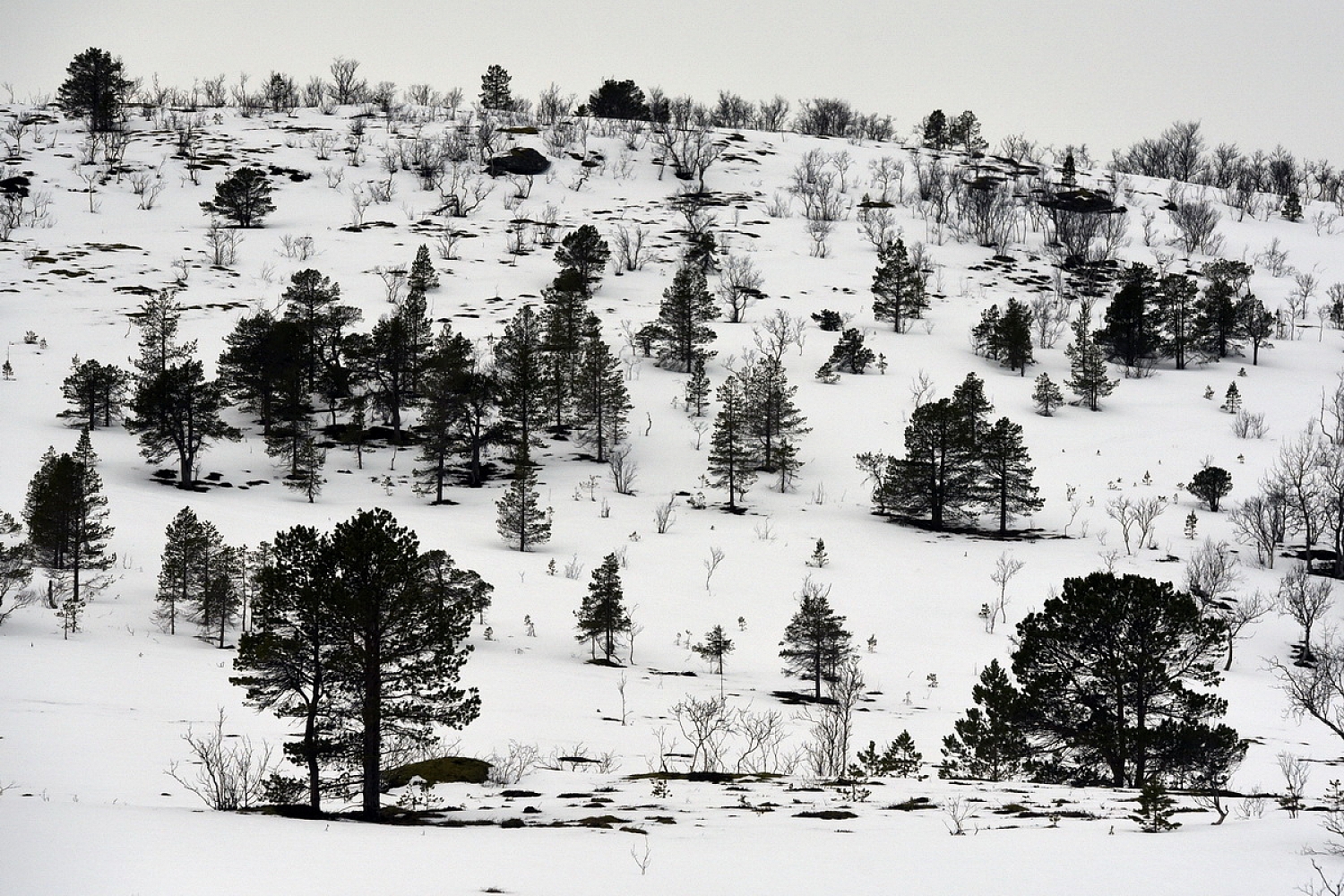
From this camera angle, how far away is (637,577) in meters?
41.1

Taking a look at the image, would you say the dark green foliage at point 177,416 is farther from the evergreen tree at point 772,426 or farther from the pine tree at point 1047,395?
the pine tree at point 1047,395

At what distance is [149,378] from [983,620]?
5329 cm

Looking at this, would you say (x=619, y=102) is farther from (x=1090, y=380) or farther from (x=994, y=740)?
(x=994, y=740)

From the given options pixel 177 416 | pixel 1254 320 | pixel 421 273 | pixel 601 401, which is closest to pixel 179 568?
→ pixel 177 416

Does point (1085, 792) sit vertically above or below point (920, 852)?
below

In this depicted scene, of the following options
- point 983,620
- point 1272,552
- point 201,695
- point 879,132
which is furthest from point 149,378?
point 879,132

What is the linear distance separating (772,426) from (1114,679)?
38.6m

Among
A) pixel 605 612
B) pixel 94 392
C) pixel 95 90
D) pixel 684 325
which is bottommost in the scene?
pixel 605 612

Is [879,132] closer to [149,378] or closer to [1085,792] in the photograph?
[149,378]

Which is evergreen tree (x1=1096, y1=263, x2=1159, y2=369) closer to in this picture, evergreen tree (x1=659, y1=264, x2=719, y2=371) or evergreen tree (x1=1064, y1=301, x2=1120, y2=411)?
evergreen tree (x1=1064, y1=301, x2=1120, y2=411)

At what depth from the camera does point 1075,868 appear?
9180 millimetres

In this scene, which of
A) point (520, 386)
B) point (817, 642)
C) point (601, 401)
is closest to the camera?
point (817, 642)

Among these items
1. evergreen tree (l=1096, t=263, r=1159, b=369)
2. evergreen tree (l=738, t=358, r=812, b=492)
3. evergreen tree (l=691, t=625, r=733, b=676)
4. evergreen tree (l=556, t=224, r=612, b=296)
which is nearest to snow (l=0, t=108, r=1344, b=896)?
evergreen tree (l=691, t=625, r=733, b=676)

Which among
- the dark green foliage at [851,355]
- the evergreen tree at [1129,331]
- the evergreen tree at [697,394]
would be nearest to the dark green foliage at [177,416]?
the evergreen tree at [697,394]
